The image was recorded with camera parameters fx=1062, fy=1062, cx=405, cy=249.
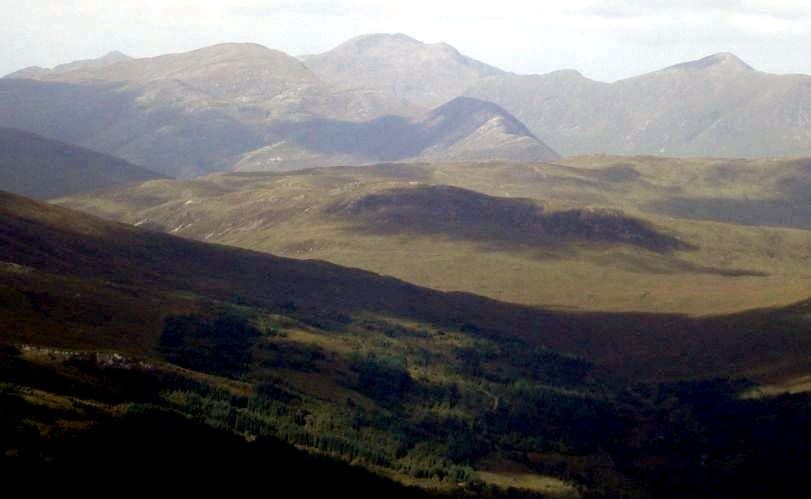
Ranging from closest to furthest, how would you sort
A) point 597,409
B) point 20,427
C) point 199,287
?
1. point 20,427
2. point 597,409
3. point 199,287

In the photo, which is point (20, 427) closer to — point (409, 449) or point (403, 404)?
point (409, 449)

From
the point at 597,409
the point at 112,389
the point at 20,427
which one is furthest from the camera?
the point at 597,409

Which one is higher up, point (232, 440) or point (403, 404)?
point (232, 440)

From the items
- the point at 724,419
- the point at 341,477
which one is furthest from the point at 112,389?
the point at 724,419

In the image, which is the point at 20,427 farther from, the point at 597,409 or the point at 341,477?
the point at 597,409

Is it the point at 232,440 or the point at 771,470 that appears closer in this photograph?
the point at 232,440

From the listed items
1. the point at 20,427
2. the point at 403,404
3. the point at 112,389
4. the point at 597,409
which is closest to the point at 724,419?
the point at 597,409
